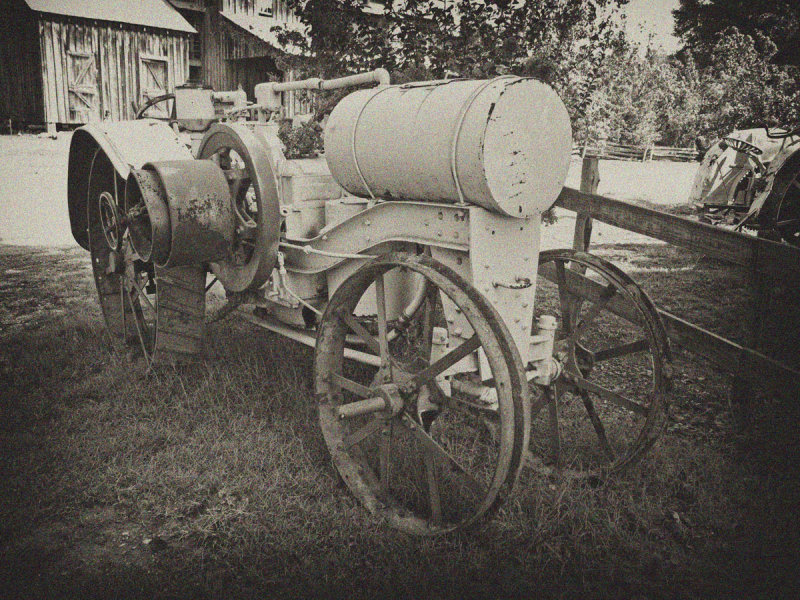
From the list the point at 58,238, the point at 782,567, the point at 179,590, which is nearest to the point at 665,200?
the point at 58,238

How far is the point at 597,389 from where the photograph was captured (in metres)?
2.98

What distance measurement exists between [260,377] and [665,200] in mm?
12104

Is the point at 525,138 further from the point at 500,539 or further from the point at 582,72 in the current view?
the point at 582,72

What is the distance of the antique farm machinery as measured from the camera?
7.75ft

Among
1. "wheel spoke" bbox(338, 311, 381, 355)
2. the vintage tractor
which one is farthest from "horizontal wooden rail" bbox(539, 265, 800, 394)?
the vintage tractor

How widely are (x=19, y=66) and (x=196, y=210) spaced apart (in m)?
16.2

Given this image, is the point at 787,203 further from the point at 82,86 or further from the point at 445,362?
the point at 82,86

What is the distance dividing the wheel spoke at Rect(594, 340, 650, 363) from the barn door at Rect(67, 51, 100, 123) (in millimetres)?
16561

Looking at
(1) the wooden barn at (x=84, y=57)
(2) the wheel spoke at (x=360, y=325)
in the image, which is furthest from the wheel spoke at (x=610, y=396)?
(1) the wooden barn at (x=84, y=57)

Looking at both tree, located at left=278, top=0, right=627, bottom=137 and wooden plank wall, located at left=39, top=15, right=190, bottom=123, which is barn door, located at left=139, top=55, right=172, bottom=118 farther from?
tree, located at left=278, top=0, right=627, bottom=137

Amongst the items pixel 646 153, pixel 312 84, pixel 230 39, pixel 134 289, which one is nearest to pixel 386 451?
pixel 312 84

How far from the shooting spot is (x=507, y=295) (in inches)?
102

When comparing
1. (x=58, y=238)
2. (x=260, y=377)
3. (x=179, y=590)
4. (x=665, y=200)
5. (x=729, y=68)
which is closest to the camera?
(x=179, y=590)

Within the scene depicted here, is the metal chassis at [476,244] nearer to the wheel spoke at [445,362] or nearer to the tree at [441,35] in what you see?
the wheel spoke at [445,362]
